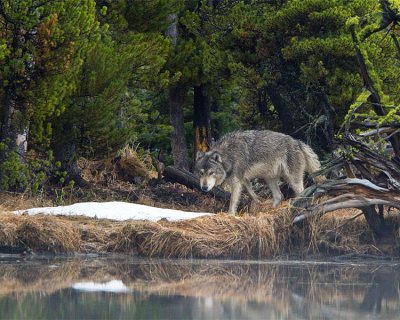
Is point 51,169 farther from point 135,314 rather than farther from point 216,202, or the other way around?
point 135,314

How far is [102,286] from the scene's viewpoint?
11.9 meters

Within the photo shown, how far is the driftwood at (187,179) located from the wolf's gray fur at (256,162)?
959mm

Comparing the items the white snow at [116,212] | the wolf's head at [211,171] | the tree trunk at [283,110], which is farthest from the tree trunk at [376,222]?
the tree trunk at [283,110]

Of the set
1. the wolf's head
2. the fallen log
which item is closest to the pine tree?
the wolf's head

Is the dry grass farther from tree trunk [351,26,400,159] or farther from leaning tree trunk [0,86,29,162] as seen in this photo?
leaning tree trunk [0,86,29,162]

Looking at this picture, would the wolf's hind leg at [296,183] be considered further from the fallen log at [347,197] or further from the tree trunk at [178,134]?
the tree trunk at [178,134]

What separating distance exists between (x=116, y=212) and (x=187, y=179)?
126 inches

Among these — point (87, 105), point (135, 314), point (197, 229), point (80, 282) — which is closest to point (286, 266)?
point (197, 229)

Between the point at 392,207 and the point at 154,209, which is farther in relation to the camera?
the point at 154,209

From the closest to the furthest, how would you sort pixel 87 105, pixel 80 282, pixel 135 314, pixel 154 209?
pixel 135 314 → pixel 80 282 → pixel 154 209 → pixel 87 105

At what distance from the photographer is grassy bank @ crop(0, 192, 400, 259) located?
1488 centimetres

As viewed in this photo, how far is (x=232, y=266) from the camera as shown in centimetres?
1406

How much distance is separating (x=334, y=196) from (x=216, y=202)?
4451 millimetres

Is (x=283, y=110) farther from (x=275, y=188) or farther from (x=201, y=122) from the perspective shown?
(x=201, y=122)
